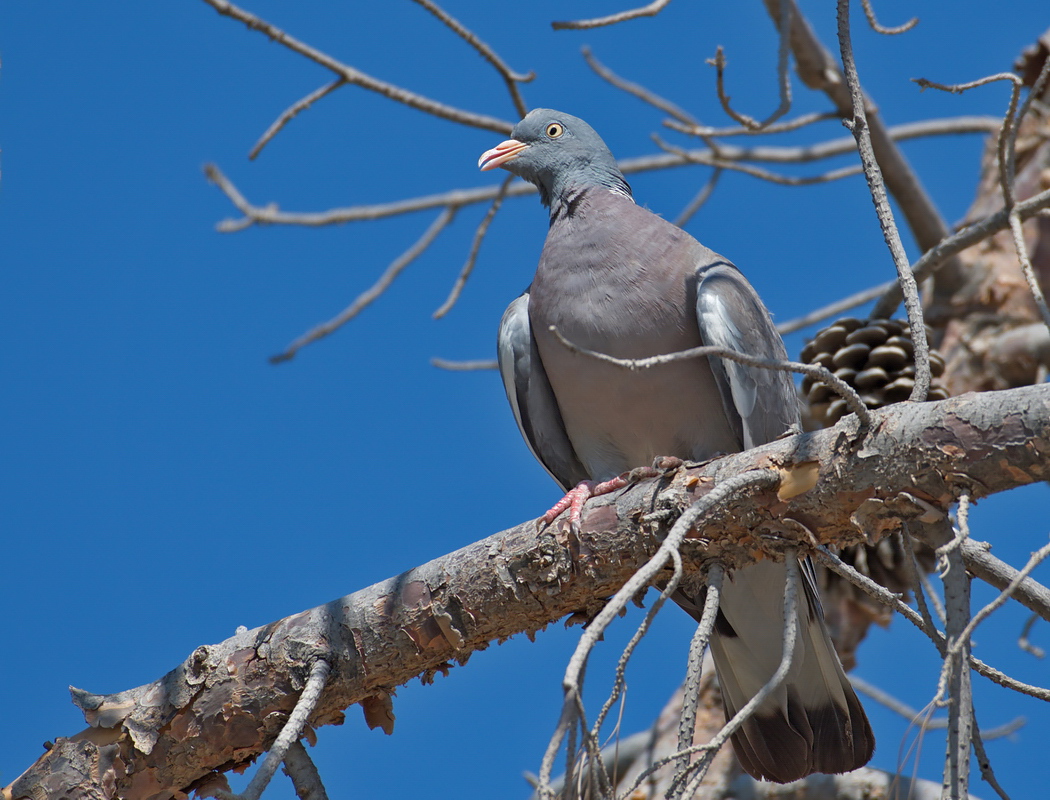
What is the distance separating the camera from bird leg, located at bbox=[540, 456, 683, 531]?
255cm

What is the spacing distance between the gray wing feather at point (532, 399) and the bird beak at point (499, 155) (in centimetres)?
70

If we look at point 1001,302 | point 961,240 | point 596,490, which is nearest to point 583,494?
point 596,490

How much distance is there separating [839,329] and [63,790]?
3.35m

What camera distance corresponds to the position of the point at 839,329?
431 cm

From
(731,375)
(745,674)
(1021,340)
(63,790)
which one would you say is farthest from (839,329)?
(63,790)

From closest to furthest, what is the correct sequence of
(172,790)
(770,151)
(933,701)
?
(933,701)
(172,790)
(770,151)

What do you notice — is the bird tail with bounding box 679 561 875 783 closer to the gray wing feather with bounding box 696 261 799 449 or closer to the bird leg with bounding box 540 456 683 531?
the gray wing feather with bounding box 696 261 799 449

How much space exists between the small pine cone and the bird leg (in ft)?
5.19

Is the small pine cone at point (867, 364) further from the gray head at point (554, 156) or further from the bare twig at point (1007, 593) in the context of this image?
the bare twig at point (1007, 593)

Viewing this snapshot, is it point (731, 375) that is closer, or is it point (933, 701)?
point (933, 701)

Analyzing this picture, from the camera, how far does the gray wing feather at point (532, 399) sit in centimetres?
375

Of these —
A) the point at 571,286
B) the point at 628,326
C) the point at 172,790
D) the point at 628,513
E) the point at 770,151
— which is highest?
the point at 770,151

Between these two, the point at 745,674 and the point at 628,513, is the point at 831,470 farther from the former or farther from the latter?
the point at 745,674

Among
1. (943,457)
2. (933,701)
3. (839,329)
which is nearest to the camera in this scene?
(933,701)
